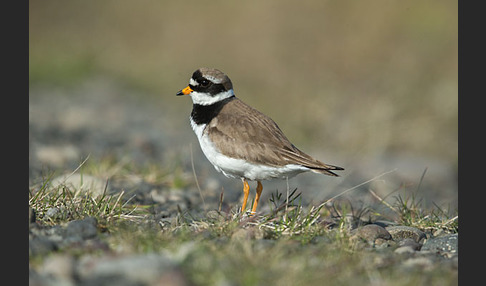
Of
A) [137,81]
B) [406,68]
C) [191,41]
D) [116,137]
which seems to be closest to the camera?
[116,137]

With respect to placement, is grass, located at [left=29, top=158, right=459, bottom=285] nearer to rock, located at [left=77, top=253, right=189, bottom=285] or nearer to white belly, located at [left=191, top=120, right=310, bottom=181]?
rock, located at [left=77, top=253, right=189, bottom=285]

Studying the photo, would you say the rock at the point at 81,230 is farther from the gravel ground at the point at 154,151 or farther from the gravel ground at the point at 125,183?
the gravel ground at the point at 154,151

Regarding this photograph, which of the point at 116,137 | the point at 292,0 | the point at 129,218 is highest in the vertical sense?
the point at 292,0

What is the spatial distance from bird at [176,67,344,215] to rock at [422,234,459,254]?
35.4 inches

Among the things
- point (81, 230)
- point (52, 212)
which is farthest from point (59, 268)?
point (52, 212)

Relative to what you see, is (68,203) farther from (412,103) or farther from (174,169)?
(412,103)

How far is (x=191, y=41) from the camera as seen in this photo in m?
17.1

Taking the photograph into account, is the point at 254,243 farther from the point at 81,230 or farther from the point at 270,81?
the point at 270,81

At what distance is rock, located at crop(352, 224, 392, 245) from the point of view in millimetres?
4785

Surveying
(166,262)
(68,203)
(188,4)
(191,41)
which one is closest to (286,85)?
(191,41)

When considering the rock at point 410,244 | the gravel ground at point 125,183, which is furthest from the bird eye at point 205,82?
the rock at point 410,244

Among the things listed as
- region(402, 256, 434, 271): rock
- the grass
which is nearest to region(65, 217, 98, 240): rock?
the grass

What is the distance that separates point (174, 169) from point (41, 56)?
36.4 feet

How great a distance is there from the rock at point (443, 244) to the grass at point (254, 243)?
1.32 feet
